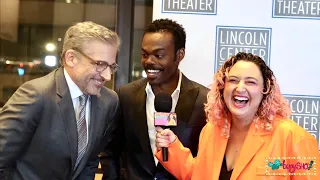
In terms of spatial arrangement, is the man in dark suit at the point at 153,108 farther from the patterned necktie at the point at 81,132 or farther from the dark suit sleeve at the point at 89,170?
the patterned necktie at the point at 81,132

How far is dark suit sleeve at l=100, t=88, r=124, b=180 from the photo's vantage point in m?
2.54

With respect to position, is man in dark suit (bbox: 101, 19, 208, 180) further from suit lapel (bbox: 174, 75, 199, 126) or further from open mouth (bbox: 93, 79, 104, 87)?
open mouth (bbox: 93, 79, 104, 87)

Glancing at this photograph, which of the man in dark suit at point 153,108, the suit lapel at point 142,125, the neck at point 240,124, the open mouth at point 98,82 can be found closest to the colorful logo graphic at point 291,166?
the neck at point 240,124

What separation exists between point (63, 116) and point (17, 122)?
20 centimetres

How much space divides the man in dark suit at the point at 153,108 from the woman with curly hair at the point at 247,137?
21cm

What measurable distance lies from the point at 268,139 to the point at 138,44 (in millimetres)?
2354

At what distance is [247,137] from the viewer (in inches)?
79.3

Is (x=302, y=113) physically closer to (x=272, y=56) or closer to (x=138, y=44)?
(x=272, y=56)

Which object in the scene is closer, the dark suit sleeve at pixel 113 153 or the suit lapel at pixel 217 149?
the suit lapel at pixel 217 149

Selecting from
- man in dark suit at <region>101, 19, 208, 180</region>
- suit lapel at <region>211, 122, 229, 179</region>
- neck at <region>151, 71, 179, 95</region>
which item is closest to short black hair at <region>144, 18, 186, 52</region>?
man in dark suit at <region>101, 19, 208, 180</region>

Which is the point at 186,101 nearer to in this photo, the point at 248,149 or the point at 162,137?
the point at 162,137

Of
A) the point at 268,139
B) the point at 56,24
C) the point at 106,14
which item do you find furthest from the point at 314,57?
the point at 56,24

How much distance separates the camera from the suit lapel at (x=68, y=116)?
75.7 inches

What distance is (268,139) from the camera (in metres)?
1.96
